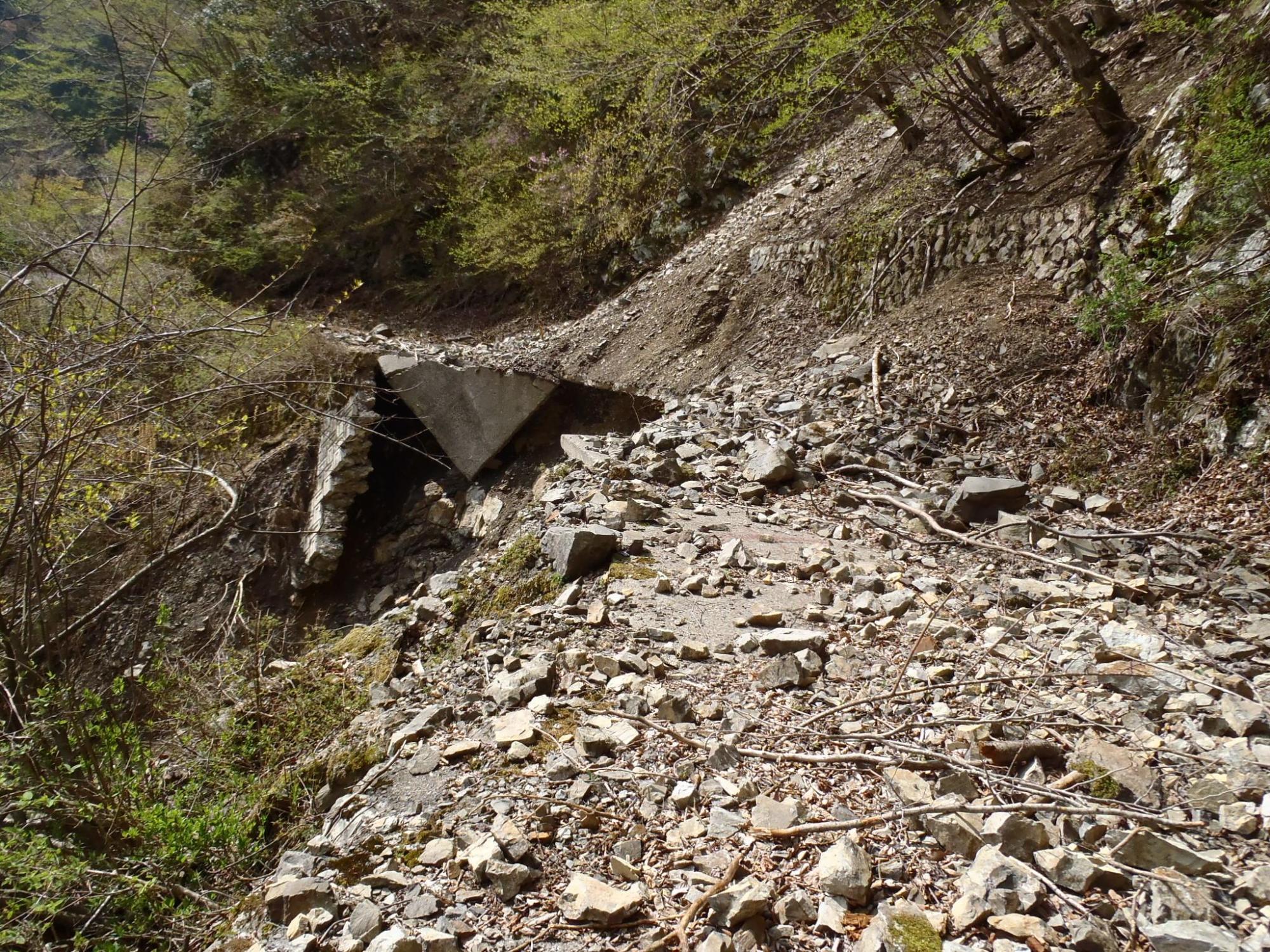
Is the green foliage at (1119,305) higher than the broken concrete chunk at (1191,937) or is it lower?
lower

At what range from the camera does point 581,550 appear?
11.5ft

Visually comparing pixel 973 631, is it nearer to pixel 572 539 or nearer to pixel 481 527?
pixel 572 539

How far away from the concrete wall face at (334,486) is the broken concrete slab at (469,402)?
59 cm

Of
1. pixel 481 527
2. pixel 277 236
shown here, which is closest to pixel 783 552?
pixel 481 527

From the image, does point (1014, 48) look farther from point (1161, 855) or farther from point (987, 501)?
point (1161, 855)

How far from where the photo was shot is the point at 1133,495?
148 inches

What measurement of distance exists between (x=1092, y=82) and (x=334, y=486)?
796 cm

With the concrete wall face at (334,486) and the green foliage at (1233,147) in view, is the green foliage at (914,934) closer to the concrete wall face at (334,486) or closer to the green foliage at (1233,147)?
the green foliage at (1233,147)

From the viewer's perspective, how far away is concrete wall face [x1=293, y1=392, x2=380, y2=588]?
27.6 feet

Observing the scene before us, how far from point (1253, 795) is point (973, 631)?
1.03m

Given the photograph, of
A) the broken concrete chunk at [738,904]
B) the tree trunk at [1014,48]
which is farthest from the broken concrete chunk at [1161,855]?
the tree trunk at [1014,48]

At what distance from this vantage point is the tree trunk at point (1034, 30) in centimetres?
438

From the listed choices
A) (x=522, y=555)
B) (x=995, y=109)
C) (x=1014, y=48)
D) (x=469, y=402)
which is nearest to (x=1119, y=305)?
(x=995, y=109)

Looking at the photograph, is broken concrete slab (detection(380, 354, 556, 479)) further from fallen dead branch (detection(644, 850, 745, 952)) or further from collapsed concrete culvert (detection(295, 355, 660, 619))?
fallen dead branch (detection(644, 850, 745, 952))
